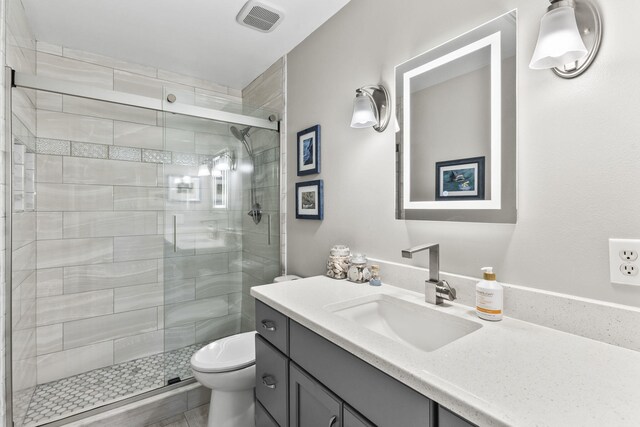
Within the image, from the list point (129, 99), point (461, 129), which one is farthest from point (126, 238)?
point (461, 129)

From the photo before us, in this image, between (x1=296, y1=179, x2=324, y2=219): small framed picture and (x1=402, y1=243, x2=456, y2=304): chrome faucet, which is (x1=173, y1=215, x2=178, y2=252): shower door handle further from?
(x1=402, y1=243, x2=456, y2=304): chrome faucet

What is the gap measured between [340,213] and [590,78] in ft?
3.77

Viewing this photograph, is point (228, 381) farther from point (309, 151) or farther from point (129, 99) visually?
point (129, 99)

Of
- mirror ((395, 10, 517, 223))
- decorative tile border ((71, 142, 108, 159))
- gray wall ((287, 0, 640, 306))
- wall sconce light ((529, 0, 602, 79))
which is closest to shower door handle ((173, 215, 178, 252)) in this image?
decorative tile border ((71, 142, 108, 159))

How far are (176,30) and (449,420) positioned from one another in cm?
239

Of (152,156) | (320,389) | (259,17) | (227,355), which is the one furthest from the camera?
(152,156)

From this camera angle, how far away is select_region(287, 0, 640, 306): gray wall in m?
0.82

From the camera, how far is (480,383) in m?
0.62

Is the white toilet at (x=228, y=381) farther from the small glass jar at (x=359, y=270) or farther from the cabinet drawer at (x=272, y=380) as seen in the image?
the small glass jar at (x=359, y=270)

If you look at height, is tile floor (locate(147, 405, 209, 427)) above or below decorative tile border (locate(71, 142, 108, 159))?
below

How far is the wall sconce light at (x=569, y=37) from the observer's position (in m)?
0.83

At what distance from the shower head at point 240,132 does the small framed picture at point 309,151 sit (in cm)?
40

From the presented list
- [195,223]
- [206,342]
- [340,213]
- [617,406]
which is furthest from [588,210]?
[206,342]

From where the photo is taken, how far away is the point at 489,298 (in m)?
0.97
